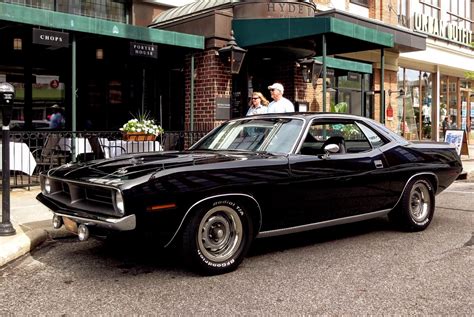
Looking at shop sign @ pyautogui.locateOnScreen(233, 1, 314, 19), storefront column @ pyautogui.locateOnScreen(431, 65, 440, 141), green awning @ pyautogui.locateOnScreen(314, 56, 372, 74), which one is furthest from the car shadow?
storefront column @ pyautogui.locateOnScreen(431, 65, 440, 141)

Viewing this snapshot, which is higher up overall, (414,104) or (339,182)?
(414,104)

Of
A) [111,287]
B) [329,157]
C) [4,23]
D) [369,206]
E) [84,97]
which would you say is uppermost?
[4,23]

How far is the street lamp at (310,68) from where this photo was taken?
42.6 feet

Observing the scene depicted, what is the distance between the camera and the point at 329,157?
211 inches

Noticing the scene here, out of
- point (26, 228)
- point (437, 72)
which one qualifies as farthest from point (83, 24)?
point (437, 72)

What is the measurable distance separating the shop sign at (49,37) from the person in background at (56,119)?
11.4 ft

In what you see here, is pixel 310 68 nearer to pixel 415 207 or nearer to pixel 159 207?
pixel 415 207

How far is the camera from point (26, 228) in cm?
611

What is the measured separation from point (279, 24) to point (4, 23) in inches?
206

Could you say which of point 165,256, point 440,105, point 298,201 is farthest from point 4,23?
point 440,105

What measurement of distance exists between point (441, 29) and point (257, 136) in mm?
19060

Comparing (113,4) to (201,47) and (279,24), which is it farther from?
(279,24)

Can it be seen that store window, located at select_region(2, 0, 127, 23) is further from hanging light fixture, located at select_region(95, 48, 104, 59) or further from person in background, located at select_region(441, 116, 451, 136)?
person in background, located at select_region(441, 116, 451, 136)

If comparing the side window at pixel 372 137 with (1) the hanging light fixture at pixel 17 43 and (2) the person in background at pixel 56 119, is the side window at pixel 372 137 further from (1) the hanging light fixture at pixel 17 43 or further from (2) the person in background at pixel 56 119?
(2) the person in background at pixel 56 119
